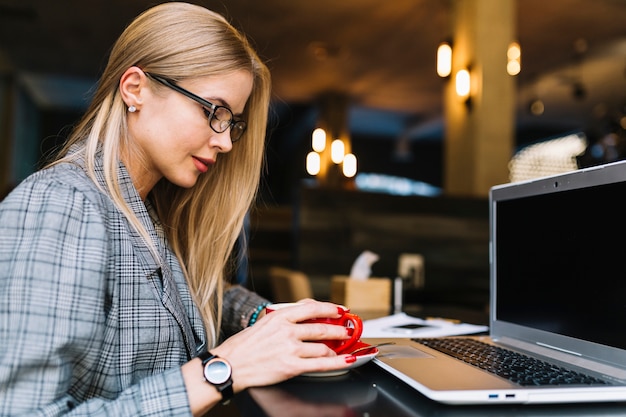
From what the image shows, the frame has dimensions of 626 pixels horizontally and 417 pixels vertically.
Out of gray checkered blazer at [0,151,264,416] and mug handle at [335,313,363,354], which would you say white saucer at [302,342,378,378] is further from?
gray checkered blazer at [0,151,264,416]

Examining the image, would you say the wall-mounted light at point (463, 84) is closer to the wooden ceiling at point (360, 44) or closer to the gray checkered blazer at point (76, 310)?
the wooden ceiling at point (360, 44)

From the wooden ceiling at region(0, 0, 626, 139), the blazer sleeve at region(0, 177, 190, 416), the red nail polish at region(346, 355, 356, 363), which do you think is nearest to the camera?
the blazer sleeve at region(0, 177, 190, 416)

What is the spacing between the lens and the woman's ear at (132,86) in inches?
37.6

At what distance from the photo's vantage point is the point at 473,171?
413 centimetres

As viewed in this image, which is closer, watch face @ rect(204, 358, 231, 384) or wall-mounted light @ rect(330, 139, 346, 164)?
watch face @ rect(204, 358, 231, 384)

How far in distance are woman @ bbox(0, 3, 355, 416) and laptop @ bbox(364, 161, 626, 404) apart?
0.59ft

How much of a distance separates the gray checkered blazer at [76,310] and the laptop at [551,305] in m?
0.35

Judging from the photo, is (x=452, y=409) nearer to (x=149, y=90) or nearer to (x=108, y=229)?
(x=108, y=229)

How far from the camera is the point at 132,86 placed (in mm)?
964

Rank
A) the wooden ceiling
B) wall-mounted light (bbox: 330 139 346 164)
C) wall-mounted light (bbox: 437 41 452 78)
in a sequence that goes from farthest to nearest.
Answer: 1. wall-mounted light (bbox: 330 139 346 164)
2. the wooden ceiling
3. wall-mounted light (bbox: 437 41 452 78)

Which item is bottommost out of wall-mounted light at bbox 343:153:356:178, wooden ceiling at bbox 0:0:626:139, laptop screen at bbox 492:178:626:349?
laptop screen at bbox 492:178:626:349

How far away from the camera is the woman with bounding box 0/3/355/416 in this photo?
678 millimetres

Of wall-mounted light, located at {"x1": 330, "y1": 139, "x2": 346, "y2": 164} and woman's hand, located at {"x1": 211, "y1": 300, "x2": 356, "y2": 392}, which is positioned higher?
wall-mounted light, located at {"x1": 330, "y1": 139, "x2": 346, "y2": 164}

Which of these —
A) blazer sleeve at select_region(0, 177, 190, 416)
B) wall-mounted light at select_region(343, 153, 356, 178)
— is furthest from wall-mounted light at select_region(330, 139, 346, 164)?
blazer sleeve at select_region(0, 177, 190, 416)
